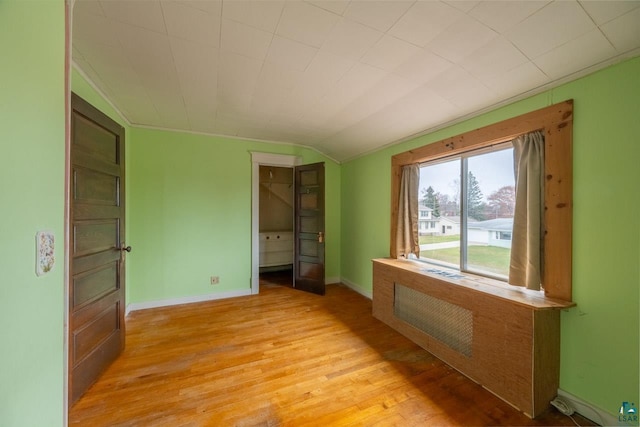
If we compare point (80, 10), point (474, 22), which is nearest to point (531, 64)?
point (474, 22)

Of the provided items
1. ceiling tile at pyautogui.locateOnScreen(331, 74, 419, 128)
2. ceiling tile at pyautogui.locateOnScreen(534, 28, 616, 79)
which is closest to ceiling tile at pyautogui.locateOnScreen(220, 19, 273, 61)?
ceiling tile at pyautogui.locateOnScreen(331, 74, 419, 128)

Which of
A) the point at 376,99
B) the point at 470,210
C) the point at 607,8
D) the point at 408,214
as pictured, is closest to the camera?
the point at 607,8

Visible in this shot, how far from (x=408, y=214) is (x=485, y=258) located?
974mm

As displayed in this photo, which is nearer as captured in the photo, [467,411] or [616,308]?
[616,308]

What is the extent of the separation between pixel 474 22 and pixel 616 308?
194 centimetres

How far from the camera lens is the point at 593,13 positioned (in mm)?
1201

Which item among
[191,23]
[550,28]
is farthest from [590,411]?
[191,23]

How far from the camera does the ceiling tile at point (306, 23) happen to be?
130 cm

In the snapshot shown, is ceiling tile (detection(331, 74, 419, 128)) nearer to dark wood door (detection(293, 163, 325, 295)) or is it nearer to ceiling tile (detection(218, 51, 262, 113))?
ceiling tile (detection(218, 51, 262, 113))

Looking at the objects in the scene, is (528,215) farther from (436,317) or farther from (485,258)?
(436,317)

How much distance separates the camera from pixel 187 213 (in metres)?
3.34

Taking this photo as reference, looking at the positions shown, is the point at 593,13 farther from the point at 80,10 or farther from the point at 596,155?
the point at 80,10

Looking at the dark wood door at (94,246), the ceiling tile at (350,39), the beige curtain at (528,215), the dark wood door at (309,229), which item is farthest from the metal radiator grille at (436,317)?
the dark wood door at (94,246)

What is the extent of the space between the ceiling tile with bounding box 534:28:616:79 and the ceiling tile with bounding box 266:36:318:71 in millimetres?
1547
